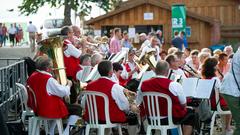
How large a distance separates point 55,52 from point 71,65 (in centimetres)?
139

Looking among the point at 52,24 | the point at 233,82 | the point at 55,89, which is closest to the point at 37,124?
the point at 55,89

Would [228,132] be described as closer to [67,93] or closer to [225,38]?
[67,93]

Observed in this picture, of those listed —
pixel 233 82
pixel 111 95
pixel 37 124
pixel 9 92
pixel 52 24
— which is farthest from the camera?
pixel 52 24

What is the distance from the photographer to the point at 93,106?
26.8 feet

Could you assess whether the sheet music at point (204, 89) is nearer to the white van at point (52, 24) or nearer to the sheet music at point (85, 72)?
the sheet music at point (85, 72)

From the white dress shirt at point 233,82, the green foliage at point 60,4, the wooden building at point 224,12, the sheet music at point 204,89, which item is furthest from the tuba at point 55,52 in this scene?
the green foliage at point 60,4

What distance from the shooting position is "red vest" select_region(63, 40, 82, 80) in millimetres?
10555

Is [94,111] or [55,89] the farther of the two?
[55,89]

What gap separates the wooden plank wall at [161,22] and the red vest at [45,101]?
63.3 feet

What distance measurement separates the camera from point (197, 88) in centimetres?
852

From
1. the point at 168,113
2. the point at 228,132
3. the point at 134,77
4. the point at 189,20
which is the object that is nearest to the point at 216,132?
the point at 228,132

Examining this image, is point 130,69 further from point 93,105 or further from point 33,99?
point 93,105

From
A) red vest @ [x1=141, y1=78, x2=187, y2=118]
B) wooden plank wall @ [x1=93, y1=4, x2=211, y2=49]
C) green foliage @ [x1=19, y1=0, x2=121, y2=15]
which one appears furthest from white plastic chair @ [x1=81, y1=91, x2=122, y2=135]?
green foliage @ [x1=19, y1=0, x2=121, y2=15]

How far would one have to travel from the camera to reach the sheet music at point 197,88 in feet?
27.9
